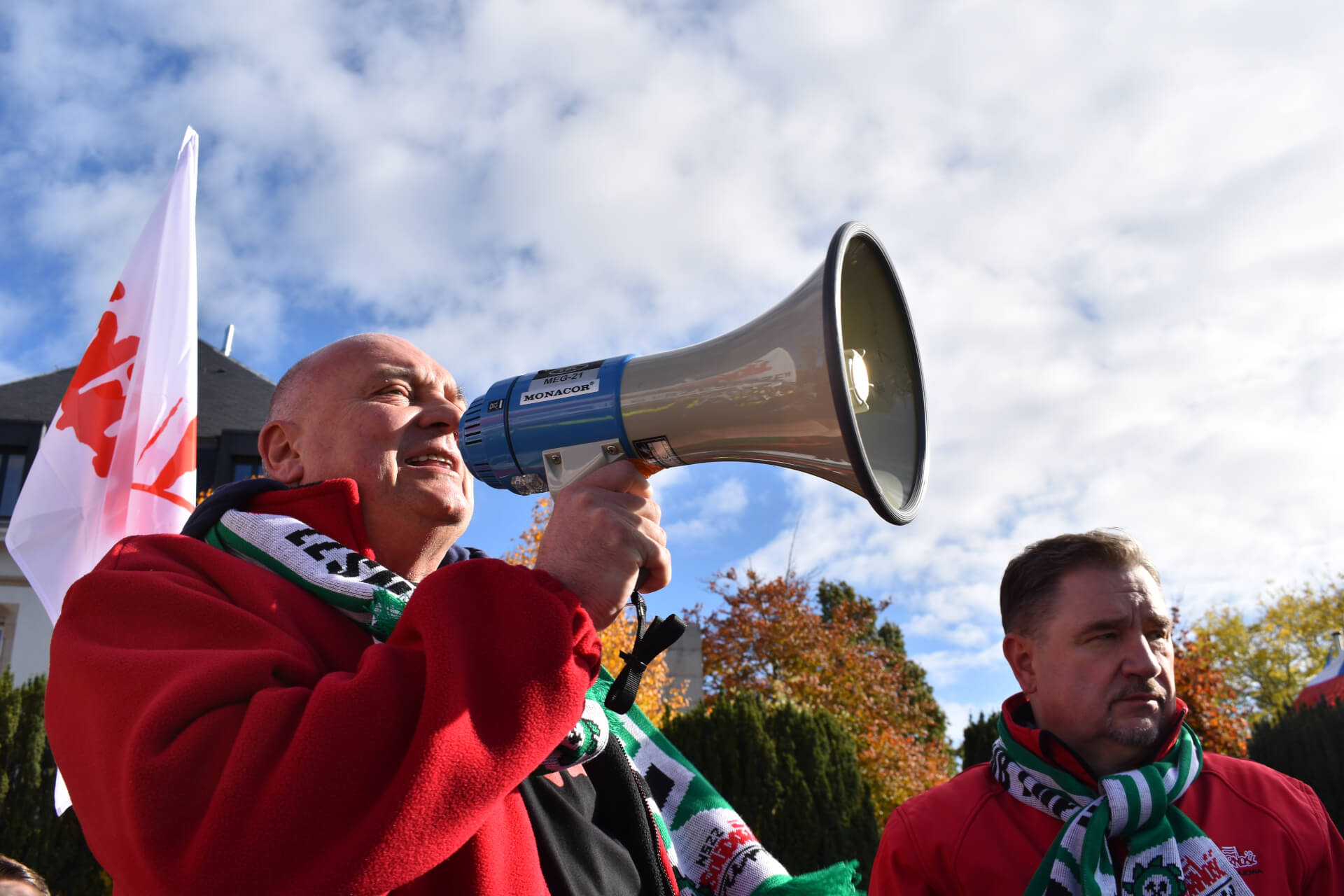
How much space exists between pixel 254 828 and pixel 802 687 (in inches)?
802

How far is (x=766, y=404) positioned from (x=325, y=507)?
2.82 feet

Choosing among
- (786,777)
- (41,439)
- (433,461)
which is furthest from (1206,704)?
(41,439)

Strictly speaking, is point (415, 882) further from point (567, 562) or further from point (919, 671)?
point (919, 671)

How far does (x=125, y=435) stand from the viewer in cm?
493

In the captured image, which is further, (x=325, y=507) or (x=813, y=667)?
(x=813, y=667)

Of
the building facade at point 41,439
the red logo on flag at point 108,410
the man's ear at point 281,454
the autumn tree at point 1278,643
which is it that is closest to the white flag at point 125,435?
the red logo on flag at point 108,410

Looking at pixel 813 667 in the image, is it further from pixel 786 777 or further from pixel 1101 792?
pixel 1101 792

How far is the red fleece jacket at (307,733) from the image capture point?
1038 millimetres

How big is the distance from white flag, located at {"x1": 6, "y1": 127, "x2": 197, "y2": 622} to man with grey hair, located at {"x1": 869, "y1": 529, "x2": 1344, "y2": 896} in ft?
13.1

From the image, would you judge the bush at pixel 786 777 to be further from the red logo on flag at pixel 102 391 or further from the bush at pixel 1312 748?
the red logo on flag at pixel 102 391

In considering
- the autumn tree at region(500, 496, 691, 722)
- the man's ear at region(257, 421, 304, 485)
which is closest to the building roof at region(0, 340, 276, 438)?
the autumn tree at region(500, 496, 691, 722)

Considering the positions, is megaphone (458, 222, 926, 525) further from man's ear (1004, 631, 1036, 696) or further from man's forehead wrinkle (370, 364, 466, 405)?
man's ear (1004, 631, 1036, 696)

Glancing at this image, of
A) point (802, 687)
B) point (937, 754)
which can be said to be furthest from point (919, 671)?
point (802, 687)

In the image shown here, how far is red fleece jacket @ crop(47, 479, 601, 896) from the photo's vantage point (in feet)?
3.41
